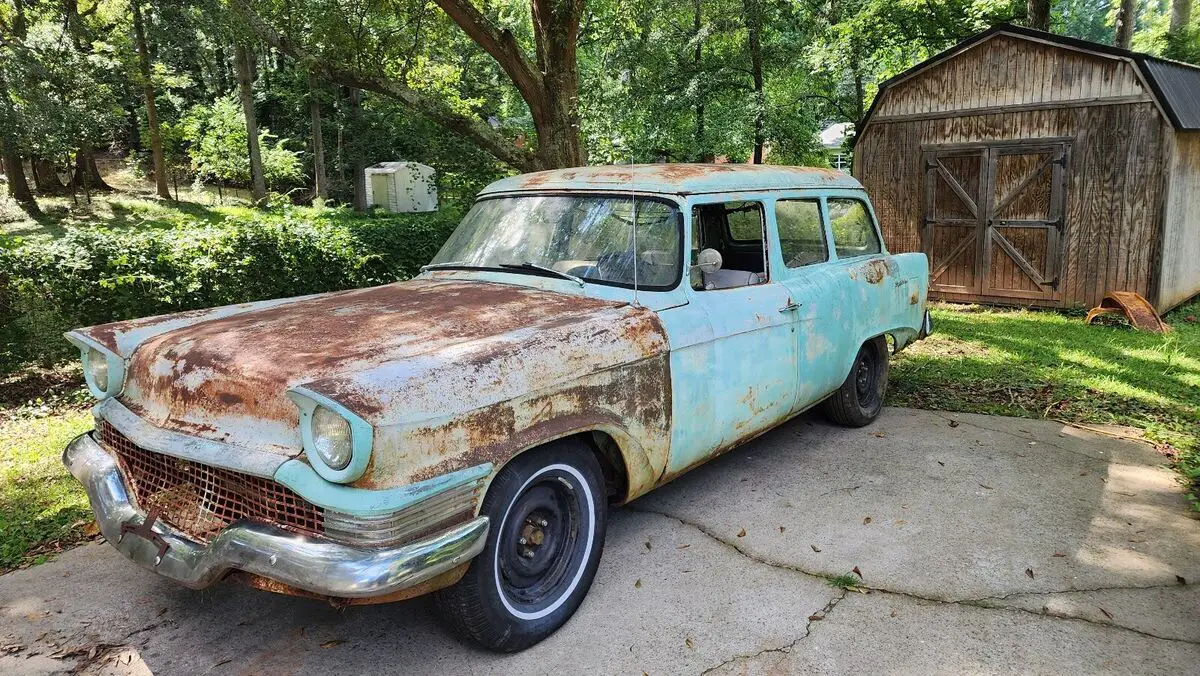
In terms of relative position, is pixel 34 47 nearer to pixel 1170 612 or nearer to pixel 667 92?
pixel 667 92

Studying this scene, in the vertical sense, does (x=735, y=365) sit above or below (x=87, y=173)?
below

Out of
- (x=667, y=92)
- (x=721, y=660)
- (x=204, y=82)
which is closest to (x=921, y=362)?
(x=721, y=660)

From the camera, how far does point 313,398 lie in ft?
8.31

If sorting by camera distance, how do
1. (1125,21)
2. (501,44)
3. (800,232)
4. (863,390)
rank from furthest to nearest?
(1125,21)
(501,44)
(863,390)
(800,232)

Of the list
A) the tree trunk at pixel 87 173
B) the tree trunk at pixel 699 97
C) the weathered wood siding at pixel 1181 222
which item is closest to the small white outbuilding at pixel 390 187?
the tree trunk at pixel 87 173

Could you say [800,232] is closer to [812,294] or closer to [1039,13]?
[812,294]

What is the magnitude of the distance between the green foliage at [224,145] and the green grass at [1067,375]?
24715 millimetres

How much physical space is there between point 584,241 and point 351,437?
2088mm

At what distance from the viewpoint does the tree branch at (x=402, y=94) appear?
9.55 m

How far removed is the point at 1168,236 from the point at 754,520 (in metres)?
8.34

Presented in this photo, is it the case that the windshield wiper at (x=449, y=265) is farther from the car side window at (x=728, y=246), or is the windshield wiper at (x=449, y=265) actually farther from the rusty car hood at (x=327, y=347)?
the car side window at (x=728, y=246)

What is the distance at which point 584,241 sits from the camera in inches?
168

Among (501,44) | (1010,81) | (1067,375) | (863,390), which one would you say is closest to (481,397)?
(863,390)

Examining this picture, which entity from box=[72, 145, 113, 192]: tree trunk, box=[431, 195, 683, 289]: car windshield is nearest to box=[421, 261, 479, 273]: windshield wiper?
box=[431, 195, 683, 289]: car windshield
